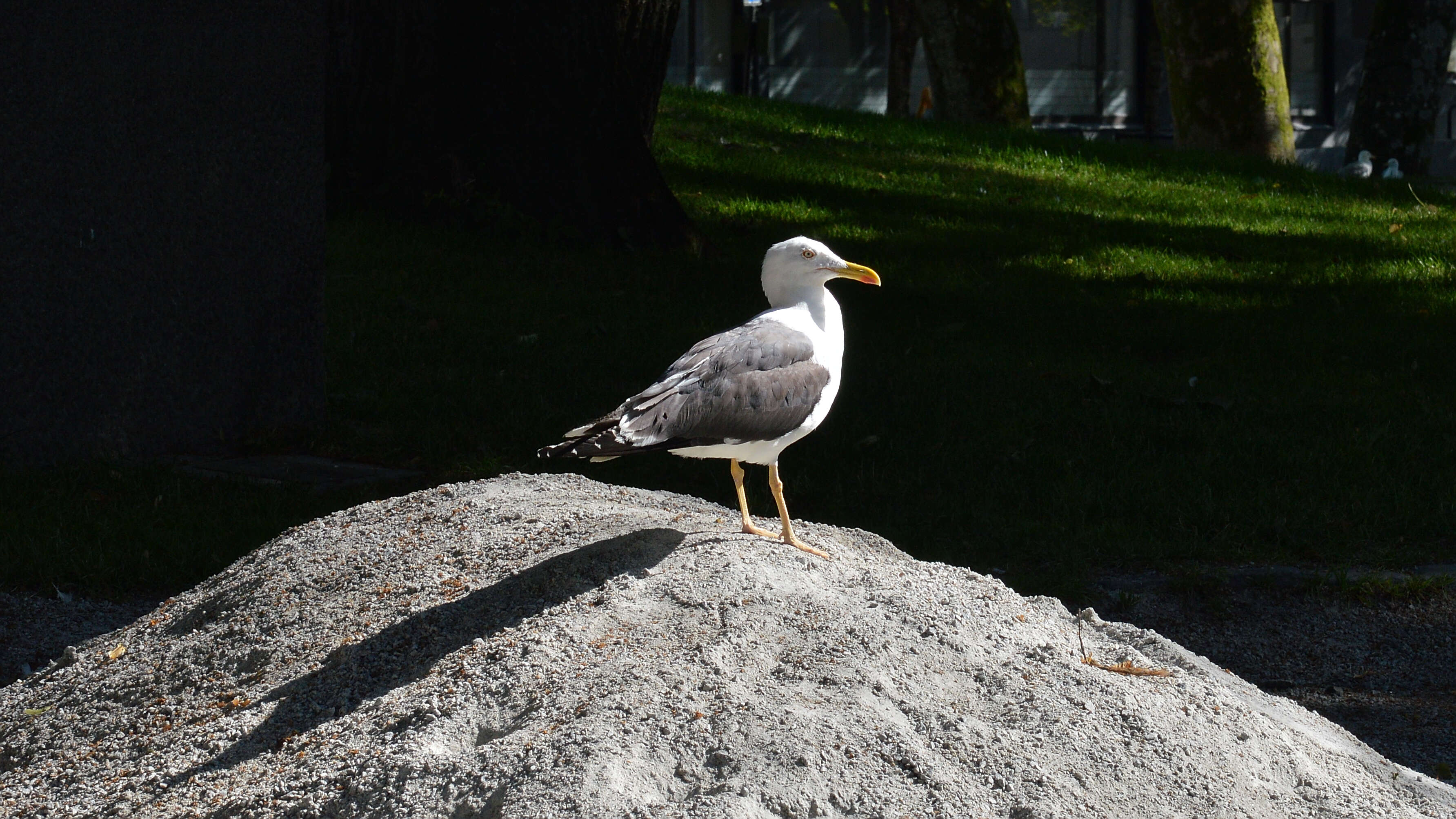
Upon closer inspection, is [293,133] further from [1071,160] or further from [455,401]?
[1071,160]

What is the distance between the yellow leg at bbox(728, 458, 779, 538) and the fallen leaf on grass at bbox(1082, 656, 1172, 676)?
3.26ft

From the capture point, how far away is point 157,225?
618cm

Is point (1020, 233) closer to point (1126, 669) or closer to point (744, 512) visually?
point (744, 512)

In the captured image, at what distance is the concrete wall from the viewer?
591cm

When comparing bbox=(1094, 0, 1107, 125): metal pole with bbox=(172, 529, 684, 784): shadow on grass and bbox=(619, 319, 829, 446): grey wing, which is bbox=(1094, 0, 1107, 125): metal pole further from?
bbox=(172, 529, 684, 784): shadow on grass

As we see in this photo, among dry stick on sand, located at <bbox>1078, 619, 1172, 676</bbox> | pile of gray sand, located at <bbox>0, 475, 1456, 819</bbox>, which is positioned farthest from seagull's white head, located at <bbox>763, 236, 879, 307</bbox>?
dry stick on sand, located at <bbox>1078, 619, 1172, 676</bbox>

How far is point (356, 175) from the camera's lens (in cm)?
952

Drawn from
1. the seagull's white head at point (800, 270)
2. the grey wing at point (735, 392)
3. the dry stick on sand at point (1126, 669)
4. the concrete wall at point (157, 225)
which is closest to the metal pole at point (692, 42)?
the concrete wall at point (157, 225)

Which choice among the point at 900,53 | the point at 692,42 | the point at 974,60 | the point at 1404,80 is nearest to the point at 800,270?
the point at 974,60

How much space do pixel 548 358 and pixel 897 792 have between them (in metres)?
4.93

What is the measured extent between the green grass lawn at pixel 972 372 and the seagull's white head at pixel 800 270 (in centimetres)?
175

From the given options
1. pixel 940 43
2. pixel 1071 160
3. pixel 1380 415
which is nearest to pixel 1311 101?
pixel 940 43

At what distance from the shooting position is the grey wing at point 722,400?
3654mm

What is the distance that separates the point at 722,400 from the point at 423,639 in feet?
3.20
